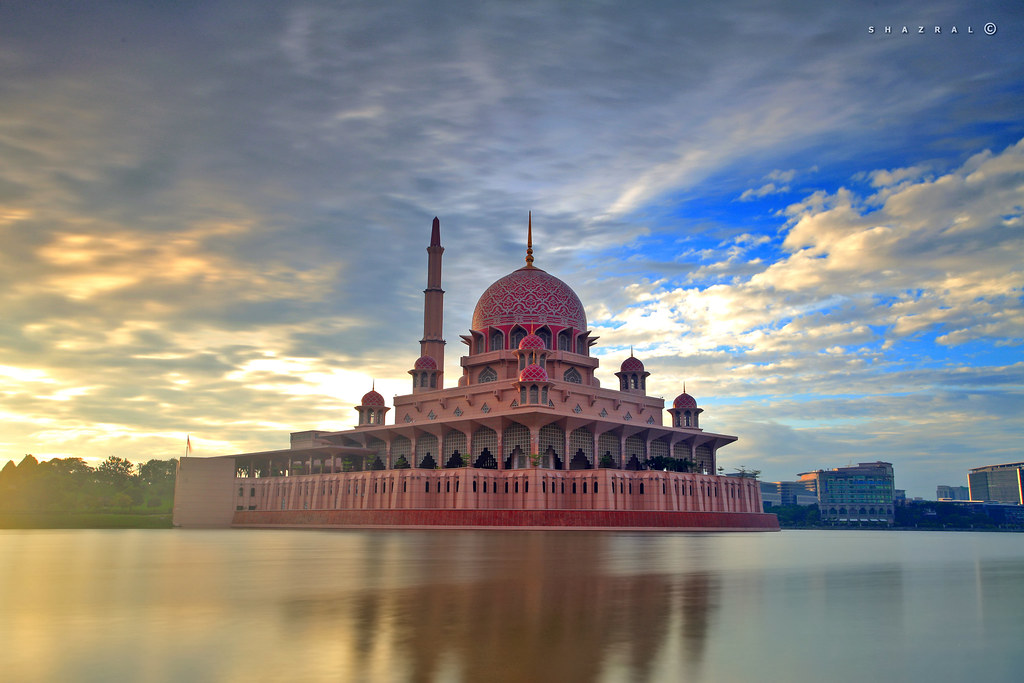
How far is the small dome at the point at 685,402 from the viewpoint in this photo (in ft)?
244

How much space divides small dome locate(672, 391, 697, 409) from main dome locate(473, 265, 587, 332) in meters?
11.0

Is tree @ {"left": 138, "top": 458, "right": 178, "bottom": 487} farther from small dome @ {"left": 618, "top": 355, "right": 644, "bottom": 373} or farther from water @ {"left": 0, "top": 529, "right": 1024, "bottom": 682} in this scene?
water @ {"left": 0, "top": 529, "right": 1024, "bottom": 682}

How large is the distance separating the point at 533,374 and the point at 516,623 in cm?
5212

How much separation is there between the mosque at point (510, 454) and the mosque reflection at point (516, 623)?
131 feet

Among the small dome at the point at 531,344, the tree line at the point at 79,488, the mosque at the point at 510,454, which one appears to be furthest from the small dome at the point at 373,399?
the tree line at the point at 79,488

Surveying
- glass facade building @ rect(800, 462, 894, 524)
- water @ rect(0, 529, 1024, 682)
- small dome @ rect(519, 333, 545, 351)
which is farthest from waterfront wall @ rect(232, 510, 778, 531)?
glass facade building @ rect(800, 462, 894, 524)

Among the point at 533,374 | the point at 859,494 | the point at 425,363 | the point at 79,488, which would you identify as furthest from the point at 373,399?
the point at 859,494

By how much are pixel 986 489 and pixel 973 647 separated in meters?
205

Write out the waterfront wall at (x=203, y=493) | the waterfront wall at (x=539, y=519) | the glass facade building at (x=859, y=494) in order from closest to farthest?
the waterfront wall at (x=539, y=519)
the waterfront wall at (x=203, y=493)
the glass facade building at (x=859, y=494)

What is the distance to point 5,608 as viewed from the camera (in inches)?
511

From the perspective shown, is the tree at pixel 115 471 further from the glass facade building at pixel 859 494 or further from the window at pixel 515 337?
the glass facade building at pixel 859 494

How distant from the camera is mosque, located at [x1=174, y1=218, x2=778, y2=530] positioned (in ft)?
195

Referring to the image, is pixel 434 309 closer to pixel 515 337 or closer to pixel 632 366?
pixel 515 337

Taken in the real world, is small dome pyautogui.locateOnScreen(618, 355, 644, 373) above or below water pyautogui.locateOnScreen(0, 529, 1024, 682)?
above
